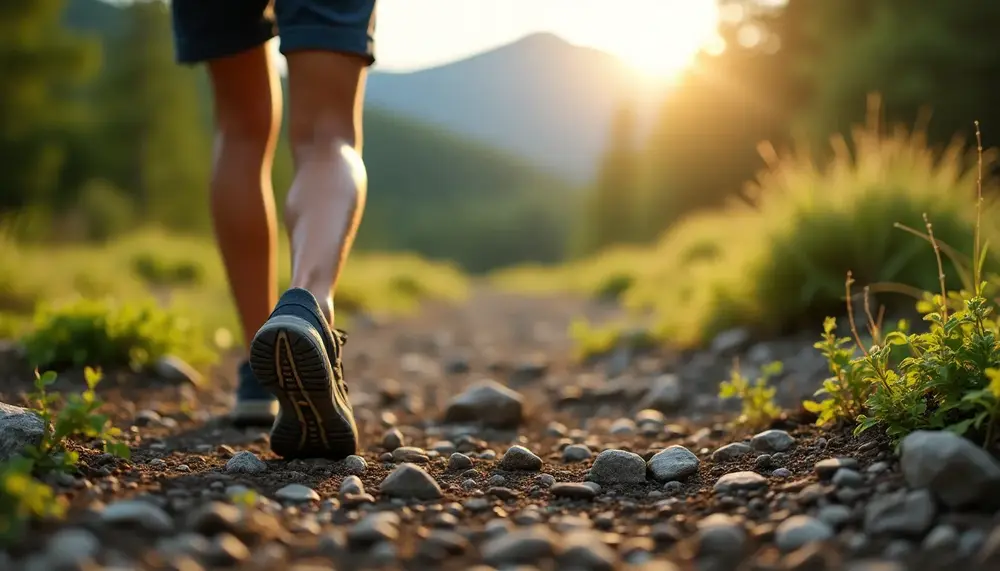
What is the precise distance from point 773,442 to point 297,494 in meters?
1.10

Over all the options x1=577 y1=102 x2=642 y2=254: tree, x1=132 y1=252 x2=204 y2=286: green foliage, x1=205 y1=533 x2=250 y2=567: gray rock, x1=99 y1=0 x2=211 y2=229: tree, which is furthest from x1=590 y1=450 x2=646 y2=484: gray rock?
x1=577 y1=102 x2=642 y2=254: tree

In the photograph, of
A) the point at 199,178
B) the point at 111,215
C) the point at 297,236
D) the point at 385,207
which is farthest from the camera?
the point at 385,207

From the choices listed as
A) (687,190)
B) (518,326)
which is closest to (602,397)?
(518,326)

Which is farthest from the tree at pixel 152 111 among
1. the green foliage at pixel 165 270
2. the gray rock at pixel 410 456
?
the gray rock at pixel 410 456

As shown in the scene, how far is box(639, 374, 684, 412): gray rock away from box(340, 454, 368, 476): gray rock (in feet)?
4.58

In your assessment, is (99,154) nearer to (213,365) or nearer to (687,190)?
(687,190)

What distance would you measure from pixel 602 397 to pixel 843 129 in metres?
9.00

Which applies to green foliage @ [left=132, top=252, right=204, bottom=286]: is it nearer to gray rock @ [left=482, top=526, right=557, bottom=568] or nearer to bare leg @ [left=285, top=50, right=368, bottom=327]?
bare leg @ [left=285, top=50, right=368, bottom=327]

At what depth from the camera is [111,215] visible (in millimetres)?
14727

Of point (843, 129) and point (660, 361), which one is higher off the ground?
point (843, 129)

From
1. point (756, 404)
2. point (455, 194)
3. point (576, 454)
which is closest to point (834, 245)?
point (756, 404)

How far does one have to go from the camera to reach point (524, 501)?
1531mm

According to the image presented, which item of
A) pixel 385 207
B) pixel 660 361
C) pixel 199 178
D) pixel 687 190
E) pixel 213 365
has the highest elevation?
pixel 385 207

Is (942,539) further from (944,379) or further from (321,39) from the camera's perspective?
(321,39)
